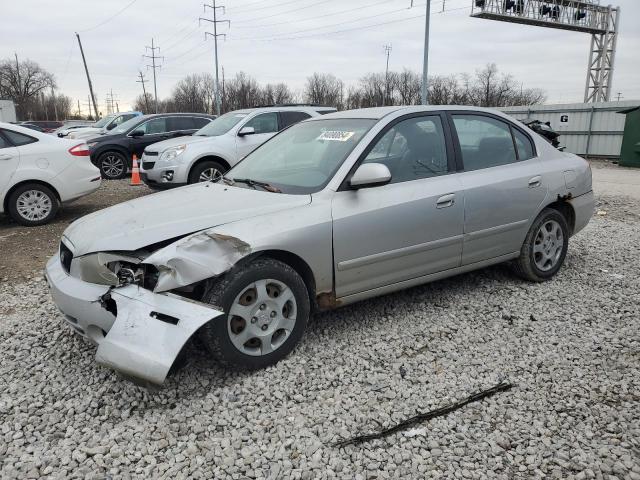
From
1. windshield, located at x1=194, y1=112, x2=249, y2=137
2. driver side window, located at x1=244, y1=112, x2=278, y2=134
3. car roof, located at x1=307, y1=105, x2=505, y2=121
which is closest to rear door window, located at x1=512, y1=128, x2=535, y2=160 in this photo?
car roof, located at x1=307, y1=105, x2=505, y2=121

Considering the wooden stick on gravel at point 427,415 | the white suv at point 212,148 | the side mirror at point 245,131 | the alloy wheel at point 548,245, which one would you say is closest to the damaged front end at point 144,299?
the wooden stick on gravel at point 427,415

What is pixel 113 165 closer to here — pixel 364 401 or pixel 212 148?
pixel 212 148

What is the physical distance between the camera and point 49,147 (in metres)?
7.53

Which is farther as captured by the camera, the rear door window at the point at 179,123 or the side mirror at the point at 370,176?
the rear door window at the point at 179,123

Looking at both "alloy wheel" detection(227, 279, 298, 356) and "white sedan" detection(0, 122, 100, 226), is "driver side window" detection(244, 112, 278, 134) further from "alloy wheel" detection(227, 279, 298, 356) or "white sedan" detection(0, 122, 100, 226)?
"alloy wheel" detection(227, 279, 298, 356)

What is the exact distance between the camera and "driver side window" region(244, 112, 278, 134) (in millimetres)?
9977

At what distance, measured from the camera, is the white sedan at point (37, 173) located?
23.9 ft

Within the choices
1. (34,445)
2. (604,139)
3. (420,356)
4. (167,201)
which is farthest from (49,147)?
(604,139)

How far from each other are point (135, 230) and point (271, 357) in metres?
1.16

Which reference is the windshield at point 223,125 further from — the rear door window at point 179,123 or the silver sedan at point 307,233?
the silver sedan at point 307,233

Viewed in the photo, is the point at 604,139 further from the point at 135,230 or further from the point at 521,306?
the point at 135,230

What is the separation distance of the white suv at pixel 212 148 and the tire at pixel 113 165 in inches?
127

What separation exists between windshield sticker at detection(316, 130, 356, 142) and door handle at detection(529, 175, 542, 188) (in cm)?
175

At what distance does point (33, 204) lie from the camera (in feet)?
24.6
